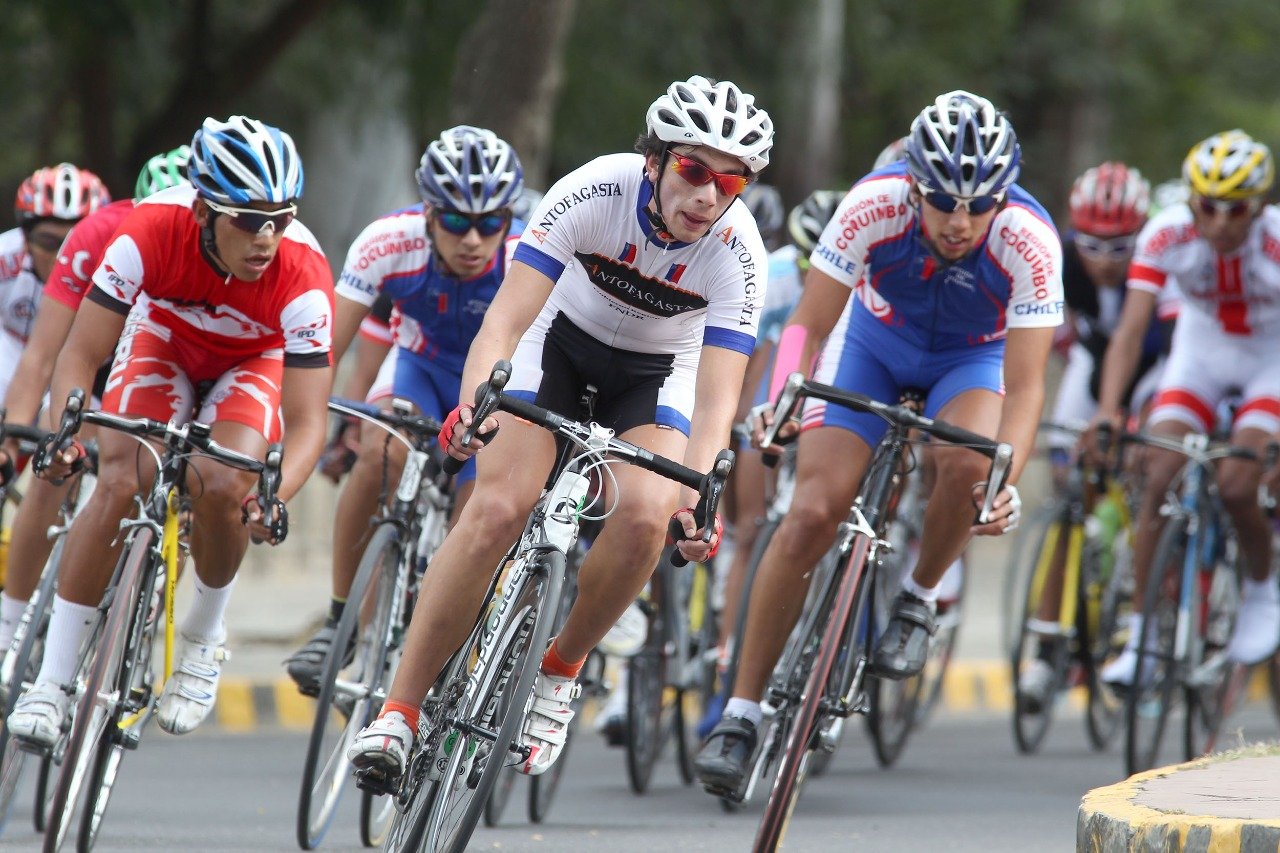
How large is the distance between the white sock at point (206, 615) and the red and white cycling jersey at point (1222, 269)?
4792 mm

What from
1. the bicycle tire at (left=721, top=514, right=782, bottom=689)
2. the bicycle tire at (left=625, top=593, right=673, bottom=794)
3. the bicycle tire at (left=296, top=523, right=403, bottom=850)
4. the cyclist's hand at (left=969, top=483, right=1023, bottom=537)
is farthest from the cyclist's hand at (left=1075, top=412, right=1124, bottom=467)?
the bicycle tire at (left=296, top=523, right=403, bottom=850)

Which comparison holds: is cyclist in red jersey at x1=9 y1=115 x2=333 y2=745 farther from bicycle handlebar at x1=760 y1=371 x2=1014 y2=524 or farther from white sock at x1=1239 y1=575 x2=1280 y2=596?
white sock at x1=1239 y1=575 x2=1280 y2=596

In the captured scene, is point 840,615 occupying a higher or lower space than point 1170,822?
higher

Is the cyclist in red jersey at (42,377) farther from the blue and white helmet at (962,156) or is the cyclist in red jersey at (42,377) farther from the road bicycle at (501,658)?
the blue and white helmet at (962,156)

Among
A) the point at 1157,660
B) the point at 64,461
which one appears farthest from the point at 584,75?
the point at 64,461

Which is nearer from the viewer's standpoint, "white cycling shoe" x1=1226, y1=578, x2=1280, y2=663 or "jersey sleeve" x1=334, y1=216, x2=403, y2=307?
"jersey sleeve" x1=334, y1=216, x2=403, y2=307

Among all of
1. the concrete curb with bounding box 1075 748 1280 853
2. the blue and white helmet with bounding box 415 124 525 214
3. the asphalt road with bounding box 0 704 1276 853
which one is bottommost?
the asphalt road with bounding box 0 704 1276 853

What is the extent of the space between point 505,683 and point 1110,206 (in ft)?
20.7

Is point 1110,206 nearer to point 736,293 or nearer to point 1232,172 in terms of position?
point 1232,172

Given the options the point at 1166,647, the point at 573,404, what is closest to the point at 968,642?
the point at 1166,647

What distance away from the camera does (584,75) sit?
17.9 m

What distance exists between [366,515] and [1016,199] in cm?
272

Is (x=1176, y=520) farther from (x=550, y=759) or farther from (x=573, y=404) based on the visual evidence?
(x=550, y=759)

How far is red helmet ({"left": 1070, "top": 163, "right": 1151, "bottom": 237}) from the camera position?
10.6m
